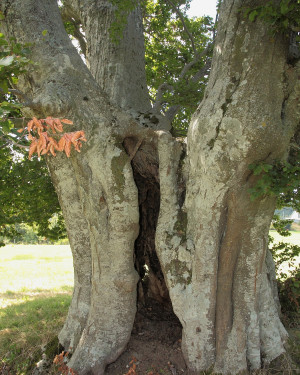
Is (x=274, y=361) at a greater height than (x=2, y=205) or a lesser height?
lesser

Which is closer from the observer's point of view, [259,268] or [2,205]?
[259,268]

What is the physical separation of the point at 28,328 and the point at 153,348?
2410 mm

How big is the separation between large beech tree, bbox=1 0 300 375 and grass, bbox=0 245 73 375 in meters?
0.65

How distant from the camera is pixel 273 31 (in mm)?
3143

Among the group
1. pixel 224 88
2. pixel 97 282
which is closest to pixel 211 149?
pixel 224 88

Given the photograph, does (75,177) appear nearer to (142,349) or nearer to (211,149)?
(211,149)

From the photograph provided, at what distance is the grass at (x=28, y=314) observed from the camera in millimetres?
4328

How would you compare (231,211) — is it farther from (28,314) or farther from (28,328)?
(28,314)

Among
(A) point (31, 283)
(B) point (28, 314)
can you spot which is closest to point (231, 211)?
(B) point (28, 314)

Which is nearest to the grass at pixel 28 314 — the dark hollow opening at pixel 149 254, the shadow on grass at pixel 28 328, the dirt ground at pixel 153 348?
the shadow on grass at pixel 28 328

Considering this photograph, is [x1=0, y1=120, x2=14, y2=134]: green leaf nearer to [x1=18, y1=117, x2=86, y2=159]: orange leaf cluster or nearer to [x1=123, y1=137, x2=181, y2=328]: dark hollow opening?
[x1=18, y1=117, x2=86, y2=159]: orange leaf cluster

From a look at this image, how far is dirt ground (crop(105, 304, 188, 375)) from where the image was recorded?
369 cm

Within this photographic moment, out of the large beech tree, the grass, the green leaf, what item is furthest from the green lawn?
the green leaf

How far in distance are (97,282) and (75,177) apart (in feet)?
4.40
